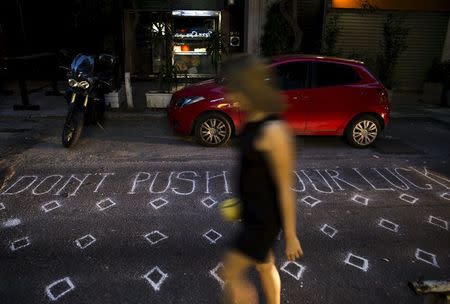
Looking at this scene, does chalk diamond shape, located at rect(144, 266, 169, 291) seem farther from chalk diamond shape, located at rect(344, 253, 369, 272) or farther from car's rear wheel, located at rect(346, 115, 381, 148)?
car's rear wheel, located at rect(346, 115, 381, 148)

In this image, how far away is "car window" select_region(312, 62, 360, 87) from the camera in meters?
7.45

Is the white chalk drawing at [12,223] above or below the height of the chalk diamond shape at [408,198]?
above

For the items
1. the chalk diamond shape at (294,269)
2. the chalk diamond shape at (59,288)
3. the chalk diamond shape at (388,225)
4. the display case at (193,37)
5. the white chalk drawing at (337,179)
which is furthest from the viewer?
the display case at (193,37)

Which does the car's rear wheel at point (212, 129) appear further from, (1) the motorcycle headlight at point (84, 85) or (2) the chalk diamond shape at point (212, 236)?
(2) the chalk diamond shape at point (212, 236)

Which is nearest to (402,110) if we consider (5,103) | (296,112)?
(296,112)

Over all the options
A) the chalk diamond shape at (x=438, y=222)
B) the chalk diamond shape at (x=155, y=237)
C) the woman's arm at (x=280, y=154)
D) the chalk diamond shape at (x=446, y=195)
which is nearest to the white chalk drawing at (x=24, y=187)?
the chalk diamond shape at (x=155, y=237)

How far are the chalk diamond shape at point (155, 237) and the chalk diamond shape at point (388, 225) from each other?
2.65m

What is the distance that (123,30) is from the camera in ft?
48.3

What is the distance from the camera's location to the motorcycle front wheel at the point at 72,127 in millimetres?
7324

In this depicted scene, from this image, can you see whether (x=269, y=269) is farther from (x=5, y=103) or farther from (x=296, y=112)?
(x=5, y=103)

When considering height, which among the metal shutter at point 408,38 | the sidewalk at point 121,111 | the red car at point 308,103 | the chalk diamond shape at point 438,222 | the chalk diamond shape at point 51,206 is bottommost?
the chalk diamond shape at point 438,222

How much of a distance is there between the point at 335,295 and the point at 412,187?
324 cm

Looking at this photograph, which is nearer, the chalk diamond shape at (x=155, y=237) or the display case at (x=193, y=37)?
the chalk diamond shape at (x=155, y=237)

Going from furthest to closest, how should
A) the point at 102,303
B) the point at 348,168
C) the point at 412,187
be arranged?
the point at 348,168, the point at 412,187, the point at 102,303
